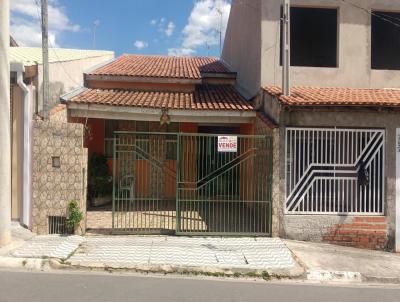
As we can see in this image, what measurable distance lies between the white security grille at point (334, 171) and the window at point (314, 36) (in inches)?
113

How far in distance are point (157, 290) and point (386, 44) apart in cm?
898

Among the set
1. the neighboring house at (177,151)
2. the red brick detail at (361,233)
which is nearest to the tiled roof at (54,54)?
the neighboring house at (177,151)

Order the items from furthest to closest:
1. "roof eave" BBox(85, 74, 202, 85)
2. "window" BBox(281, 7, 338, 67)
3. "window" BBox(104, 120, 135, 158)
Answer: "window" BBox(104, 120, 135, 158), "roof eave" BBox(85, 74, 202, 85), "window" BBox(281, 7, 338, 67)

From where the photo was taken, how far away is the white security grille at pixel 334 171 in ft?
26.6

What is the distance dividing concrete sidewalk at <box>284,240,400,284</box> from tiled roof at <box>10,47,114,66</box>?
259 inches

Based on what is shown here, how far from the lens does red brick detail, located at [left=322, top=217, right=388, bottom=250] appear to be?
8047 mm

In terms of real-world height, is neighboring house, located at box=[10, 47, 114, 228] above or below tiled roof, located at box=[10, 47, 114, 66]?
below

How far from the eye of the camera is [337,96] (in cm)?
842

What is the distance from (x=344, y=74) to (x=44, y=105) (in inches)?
281

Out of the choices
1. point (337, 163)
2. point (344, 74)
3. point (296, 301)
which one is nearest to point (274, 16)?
point (344, 74)

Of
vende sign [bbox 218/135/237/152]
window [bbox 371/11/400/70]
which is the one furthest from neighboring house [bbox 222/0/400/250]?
window [bbox 371/11/400/70]

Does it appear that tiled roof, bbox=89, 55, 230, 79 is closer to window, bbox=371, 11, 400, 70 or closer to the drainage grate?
window, bbox=371, 11, 400, 70

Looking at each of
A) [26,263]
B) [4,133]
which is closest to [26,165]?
[4,133]

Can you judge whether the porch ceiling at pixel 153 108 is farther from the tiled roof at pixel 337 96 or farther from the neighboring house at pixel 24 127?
the neighboring house at pixel 24 127
